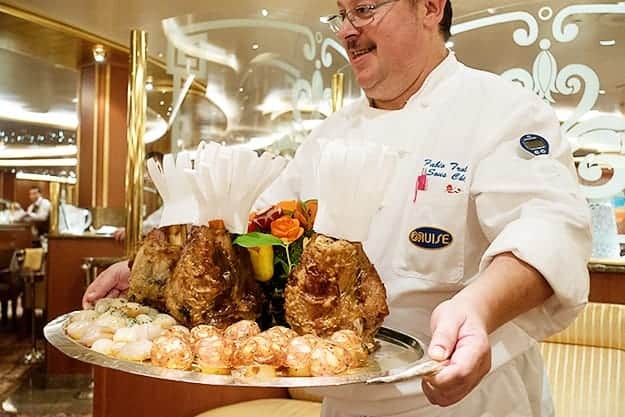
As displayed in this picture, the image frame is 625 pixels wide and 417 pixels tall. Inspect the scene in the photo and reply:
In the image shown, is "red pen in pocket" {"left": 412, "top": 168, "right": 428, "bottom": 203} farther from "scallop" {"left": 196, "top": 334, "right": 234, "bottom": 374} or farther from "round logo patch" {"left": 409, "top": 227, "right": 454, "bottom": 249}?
"scallop" {"left": 196, "top": 334, "right": 234, "bottom": 374}

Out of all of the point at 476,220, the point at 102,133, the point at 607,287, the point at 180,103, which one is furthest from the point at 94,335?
the point at 102,133

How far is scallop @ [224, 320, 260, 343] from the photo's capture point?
33.7 inches

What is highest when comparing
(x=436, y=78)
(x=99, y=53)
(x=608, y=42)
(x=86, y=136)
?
(x=99, y=53)

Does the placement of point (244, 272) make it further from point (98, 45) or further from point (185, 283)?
point (98, 45)

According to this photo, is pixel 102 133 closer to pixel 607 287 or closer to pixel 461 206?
pixel 607 287

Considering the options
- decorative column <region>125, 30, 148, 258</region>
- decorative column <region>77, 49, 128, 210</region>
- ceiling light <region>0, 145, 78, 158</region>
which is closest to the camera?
decorative column <region>125, 30, 148, 258</region>

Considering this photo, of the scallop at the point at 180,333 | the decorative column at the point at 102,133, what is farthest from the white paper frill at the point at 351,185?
the decorative column at the point at 102,133

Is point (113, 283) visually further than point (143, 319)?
Yes

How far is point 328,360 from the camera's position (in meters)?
0.76

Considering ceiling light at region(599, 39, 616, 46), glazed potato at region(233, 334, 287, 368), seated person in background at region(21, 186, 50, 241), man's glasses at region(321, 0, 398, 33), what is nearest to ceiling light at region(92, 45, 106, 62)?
seated person in background at region(21, 186, 50, 241)

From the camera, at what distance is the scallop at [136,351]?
0.82 metres

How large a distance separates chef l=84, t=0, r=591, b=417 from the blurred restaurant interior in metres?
1.47

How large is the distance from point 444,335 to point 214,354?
281mm

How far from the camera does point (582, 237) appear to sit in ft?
2.96
